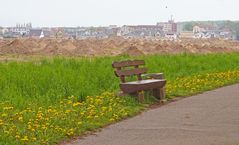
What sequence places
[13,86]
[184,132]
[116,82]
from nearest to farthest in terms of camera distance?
[184,132]
[13,86]
[116,82]

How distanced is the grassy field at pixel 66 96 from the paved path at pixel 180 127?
399 mm

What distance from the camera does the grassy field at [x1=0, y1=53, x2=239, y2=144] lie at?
7.76m

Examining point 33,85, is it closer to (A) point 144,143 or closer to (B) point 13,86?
(B) point 13,86

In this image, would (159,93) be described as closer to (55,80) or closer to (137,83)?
(137,83)

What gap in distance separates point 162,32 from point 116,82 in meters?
87.8

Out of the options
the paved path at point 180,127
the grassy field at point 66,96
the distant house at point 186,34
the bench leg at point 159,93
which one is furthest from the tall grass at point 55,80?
the distant house at point 186,34

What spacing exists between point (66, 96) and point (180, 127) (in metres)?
4.23

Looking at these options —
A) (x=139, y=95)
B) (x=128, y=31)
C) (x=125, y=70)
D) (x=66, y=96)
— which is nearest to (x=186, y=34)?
(x=128, y=31)

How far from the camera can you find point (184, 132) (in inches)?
312

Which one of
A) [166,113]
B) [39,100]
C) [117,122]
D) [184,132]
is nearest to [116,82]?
[39,100]

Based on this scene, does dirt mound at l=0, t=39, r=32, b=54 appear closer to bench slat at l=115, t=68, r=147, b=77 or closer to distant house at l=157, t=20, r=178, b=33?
bench slat at l=115, t=68, r=147, b=77

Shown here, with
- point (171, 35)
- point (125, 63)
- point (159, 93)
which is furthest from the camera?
point (171, 35)

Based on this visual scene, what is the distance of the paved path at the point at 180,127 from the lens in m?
7.30

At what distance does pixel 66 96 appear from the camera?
12.0 metres
